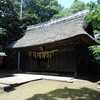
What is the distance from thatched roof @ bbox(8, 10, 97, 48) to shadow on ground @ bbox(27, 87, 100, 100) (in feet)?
15.6

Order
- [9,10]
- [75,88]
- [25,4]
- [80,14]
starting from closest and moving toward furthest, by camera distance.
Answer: [75,88], [80,14], [9,10], [25,4]

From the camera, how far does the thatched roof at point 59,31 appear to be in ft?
46.1

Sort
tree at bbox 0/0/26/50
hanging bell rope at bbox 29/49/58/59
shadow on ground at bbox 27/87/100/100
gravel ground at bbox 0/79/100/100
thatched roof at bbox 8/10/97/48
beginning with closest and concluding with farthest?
1. shadow on ground at bbox 27/87/100/100
2. gravel ground at bbox 0/79/100/100
3. thatched roof at bbox 8/10/97/48
4. hanging bell rope at bbox 29/49/58/59
5. tree at bbox 0/0/26/50

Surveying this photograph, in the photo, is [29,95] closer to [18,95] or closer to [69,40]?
[18,95]

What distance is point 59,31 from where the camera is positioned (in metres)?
16.3

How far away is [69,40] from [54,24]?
5686 mm

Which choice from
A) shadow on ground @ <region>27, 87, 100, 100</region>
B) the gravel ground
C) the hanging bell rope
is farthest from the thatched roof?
shadow on ground @ <region>27, 87, 100, 100</region>

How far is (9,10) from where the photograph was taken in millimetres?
25453

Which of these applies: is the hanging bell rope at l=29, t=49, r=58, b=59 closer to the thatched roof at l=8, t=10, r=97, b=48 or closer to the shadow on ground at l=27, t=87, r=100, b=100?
the thatched roof at l=8, t=10, r=97, b=48

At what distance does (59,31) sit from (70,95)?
8.62 m

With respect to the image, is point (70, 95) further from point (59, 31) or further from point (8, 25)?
point (8, 25)

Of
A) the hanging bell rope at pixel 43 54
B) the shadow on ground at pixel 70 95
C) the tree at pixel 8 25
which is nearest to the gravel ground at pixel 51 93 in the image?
the shadow on ground at pixel 70 95

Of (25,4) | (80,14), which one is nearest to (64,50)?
(80,14)

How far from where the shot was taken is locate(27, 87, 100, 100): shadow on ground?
319 inches
